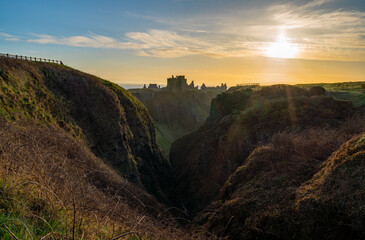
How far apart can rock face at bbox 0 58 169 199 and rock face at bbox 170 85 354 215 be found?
716 centimetres

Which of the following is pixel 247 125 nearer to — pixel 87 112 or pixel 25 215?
pixel 87 112

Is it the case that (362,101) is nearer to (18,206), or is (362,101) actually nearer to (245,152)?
(245,152)

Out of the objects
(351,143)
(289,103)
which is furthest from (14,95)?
(289,103)

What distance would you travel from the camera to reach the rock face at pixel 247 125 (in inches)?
953

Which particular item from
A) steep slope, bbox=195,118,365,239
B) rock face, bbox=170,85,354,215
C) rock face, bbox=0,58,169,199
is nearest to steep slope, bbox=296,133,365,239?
steep slope, bbox=195,118,365,239

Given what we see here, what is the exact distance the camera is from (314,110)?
81.0ft

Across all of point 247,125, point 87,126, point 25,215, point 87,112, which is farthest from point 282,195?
point 87,112

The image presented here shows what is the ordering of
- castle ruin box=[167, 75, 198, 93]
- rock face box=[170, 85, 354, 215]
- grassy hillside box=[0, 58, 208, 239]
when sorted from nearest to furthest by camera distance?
grassy hillside box=[0, 58, 208, 239], rock face box=[170, 85, 354, 215], castle ruin box=[167, 75, 198, 93]

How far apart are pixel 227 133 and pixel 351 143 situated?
19.2 meters

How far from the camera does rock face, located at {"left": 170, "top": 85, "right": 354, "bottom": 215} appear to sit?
24203mm

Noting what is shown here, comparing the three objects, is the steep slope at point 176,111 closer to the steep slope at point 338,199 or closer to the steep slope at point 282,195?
the steep slope at point 282,195

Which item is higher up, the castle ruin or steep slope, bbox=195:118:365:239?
the castle ruin

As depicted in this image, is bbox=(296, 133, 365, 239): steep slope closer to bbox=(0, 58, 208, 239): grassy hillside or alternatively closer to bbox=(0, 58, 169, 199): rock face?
bbox=(0, 58, 208, 239): grassy hillside

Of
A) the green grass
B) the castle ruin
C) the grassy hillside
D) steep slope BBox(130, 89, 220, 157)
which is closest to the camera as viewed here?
the green grass
